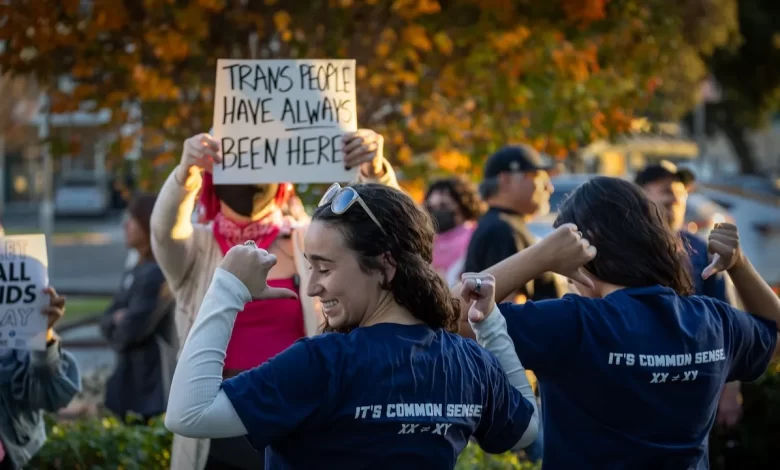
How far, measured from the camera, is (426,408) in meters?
2.76

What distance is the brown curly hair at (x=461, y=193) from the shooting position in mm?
9000

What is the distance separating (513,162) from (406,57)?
5.55 feet

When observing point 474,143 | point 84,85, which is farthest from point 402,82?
point 84,85

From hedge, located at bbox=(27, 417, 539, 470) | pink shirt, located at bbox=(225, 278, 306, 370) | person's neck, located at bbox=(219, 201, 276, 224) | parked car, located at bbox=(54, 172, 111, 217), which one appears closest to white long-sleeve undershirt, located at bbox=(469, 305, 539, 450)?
pink shirt, located at bbox=(225, 278, 306, 370)

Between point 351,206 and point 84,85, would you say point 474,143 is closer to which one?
point 84,85

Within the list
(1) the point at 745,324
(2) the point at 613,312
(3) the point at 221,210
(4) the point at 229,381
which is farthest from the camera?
(3) the point at 221,210

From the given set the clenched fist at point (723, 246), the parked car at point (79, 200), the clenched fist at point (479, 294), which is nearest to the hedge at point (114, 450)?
the clenched fist at point (723, 246)

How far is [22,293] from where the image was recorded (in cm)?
443

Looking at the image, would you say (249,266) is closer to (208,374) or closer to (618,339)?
(208,374)

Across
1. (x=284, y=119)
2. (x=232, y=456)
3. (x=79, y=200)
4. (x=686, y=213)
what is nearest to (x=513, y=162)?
(x=284, y=119)

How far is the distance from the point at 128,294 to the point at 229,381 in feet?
15.7

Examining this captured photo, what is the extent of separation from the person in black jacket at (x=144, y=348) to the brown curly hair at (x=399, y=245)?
4.38m

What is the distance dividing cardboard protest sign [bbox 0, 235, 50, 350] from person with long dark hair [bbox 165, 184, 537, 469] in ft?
5.88

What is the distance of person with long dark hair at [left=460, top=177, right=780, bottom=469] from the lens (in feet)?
10.6
